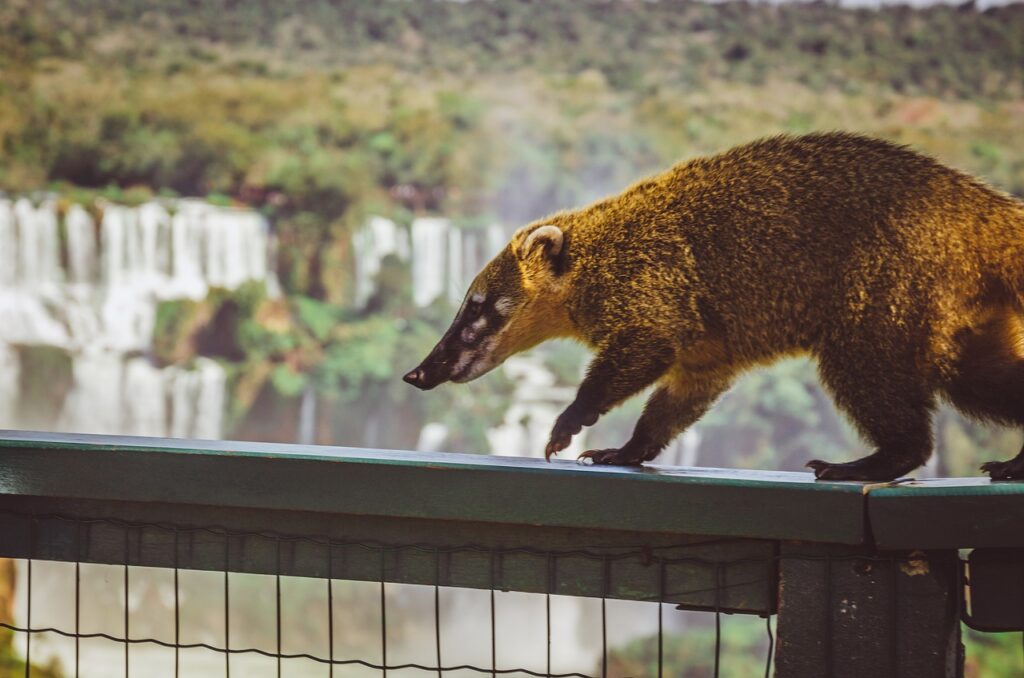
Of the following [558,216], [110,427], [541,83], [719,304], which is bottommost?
[110,427]

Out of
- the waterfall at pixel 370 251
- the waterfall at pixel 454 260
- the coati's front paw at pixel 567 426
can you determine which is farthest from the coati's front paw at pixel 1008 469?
the waterfall at pixel 370 251

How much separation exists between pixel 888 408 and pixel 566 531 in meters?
0.78

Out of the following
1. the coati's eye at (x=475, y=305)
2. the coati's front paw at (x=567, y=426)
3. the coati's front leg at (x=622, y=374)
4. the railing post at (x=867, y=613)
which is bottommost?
the railing post at (x=867, y=613)

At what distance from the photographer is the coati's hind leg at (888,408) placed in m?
1.99

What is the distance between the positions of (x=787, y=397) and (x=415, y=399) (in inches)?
201

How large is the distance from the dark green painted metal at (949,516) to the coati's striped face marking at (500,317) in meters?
1.26

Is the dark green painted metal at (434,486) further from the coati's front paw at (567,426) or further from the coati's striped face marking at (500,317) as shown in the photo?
the coati's striped face marking at (500,317)

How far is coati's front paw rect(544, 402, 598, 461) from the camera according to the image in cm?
214

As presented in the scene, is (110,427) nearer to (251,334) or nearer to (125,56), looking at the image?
(251,334)

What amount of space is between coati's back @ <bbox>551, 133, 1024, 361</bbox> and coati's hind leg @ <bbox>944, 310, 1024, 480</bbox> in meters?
0.07

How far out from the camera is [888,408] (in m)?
2.01

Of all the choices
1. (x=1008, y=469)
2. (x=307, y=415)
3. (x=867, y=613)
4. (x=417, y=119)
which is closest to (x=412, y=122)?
(x=417, y=119)

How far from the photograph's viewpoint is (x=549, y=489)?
150 centimetres

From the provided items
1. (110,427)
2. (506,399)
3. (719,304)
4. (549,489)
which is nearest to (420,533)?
(549,489)
